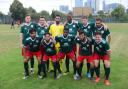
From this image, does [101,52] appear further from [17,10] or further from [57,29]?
[17,10]

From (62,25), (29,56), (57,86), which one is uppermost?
(62,25)

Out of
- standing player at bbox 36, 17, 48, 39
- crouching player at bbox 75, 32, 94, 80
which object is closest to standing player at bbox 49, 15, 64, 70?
standing player at bbox 36, 17, 48, 39

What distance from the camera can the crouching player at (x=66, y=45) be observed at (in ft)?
38.5

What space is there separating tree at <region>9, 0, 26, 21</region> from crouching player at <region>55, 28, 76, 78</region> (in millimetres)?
76574

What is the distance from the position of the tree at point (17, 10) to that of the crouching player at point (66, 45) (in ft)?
251

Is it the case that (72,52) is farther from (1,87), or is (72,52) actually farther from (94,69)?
(1,87)

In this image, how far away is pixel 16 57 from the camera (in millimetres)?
17359

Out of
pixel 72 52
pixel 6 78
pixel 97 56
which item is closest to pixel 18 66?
pixel 6 78

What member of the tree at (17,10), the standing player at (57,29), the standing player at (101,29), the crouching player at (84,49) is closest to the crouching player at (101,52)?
the crouching player at (84,49)

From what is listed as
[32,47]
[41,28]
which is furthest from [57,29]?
[32,47]

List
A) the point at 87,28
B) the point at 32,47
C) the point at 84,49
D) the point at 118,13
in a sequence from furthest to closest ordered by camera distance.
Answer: the point at 118,13
the point at 87,28
the point at 32,47
the point at 84,49

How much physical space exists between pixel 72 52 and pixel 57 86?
1607 millimetres

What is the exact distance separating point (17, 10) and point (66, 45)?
78.0 m

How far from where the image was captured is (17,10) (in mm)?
88438
